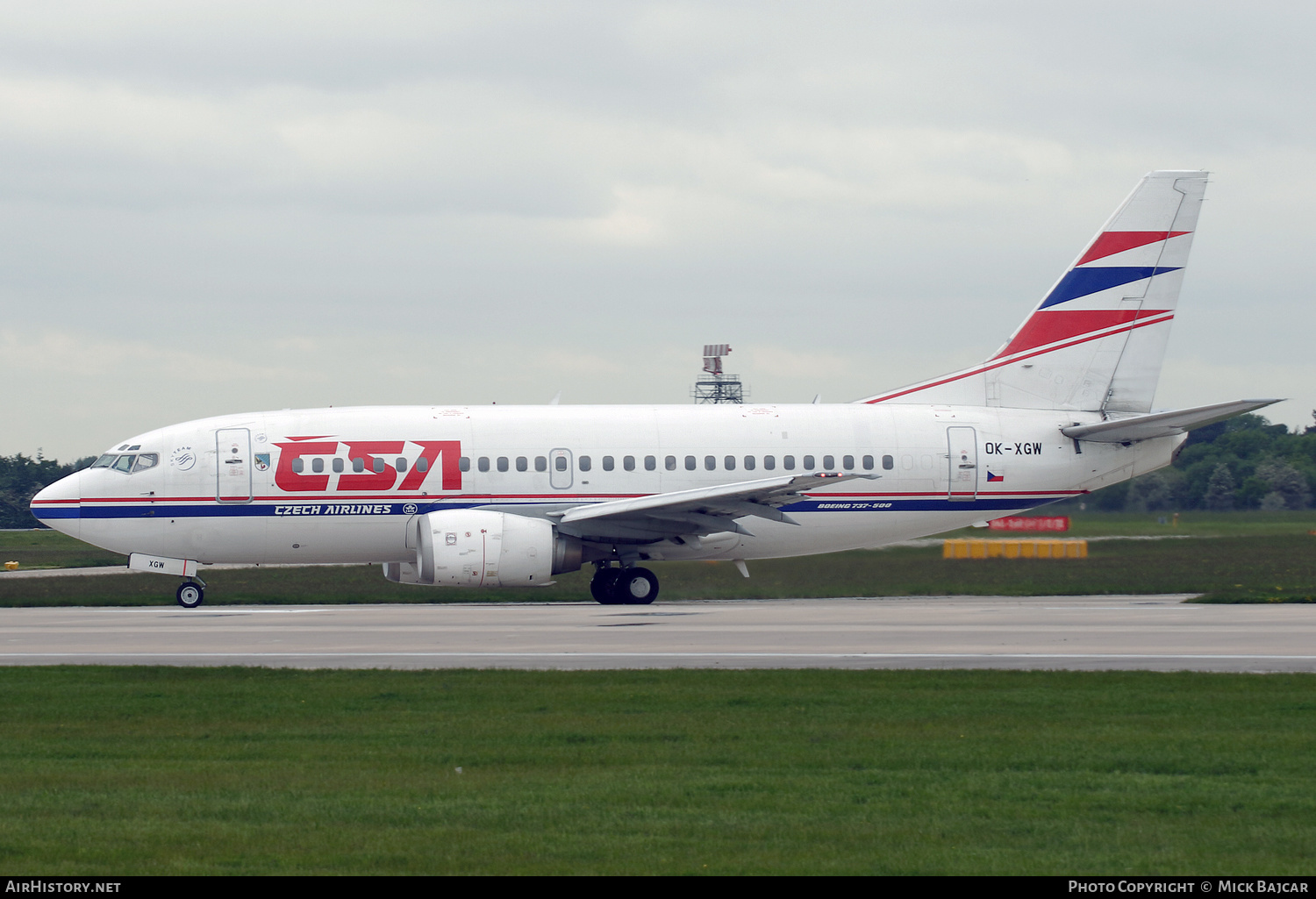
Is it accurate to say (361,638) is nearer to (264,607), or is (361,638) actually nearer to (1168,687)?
(264,607)

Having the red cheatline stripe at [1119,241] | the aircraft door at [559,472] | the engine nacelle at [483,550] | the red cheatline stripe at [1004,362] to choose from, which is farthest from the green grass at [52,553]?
the red cheatline stripe at [1119,241]

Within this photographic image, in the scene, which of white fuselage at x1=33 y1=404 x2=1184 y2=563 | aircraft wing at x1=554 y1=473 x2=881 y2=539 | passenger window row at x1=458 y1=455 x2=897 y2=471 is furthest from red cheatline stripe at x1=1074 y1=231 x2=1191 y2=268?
aircraft wing at x1=554 y1=473 x2=881 y2=539

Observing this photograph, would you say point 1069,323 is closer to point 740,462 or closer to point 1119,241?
point 1119,241

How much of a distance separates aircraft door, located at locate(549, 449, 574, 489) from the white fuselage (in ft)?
0.12

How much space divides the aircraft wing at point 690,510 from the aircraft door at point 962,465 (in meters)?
2.21

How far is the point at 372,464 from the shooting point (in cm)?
2792

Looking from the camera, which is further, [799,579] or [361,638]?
[799,579]

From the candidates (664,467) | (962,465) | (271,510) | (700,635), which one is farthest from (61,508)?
(962,465)

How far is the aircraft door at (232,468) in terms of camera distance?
2780cm

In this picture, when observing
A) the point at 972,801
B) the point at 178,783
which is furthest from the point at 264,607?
the point at 972,801

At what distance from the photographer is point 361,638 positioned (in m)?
20.6

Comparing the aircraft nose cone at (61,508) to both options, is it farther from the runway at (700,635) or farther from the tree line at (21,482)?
the tree line at (21,482)

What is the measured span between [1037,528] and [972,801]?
26.9 meters

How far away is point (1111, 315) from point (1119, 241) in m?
1.59
